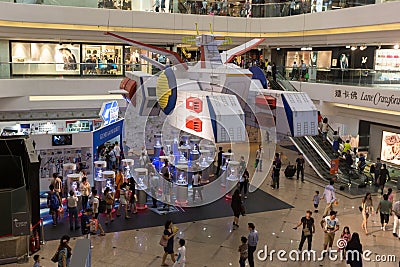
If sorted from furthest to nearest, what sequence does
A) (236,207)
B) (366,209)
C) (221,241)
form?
1. (236,207)
2. (366,209)
3. (221,241)

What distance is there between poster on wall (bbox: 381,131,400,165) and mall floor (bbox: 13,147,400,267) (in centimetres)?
688

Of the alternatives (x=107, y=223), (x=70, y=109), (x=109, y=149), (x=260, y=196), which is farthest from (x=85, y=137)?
(x=70, y=109)

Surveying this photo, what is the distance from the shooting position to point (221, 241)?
37.6 feet

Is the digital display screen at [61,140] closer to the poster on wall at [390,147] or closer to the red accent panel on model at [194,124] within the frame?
the red accent panel on model at [194,124]

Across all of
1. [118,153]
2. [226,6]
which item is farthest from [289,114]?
[226,6]

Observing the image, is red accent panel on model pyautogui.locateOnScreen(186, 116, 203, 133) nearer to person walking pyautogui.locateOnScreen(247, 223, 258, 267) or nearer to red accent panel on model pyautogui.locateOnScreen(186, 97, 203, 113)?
red accent panel on model pyautogui.locateOnScreen(186, 97, 203, 113)

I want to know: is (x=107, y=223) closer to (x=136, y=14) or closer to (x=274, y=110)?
(x=274, y=110)

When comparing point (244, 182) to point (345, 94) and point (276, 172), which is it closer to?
point (276, 172)

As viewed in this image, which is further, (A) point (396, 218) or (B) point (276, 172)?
(B) point (276, 172)

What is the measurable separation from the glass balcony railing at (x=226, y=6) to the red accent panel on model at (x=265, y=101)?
574 inches

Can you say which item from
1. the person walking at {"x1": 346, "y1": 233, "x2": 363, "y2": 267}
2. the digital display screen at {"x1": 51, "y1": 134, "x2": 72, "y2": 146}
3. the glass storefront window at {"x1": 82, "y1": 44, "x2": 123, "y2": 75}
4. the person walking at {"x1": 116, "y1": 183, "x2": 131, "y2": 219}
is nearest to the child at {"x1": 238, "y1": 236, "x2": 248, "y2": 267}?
the person walking at {"x1": 346, "y1": 233, "x2": 363, "y2": 267}

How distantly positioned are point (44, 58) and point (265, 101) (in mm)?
20461

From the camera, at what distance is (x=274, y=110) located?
7.02 metres

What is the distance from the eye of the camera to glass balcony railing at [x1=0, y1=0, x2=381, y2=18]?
69.1 feet
